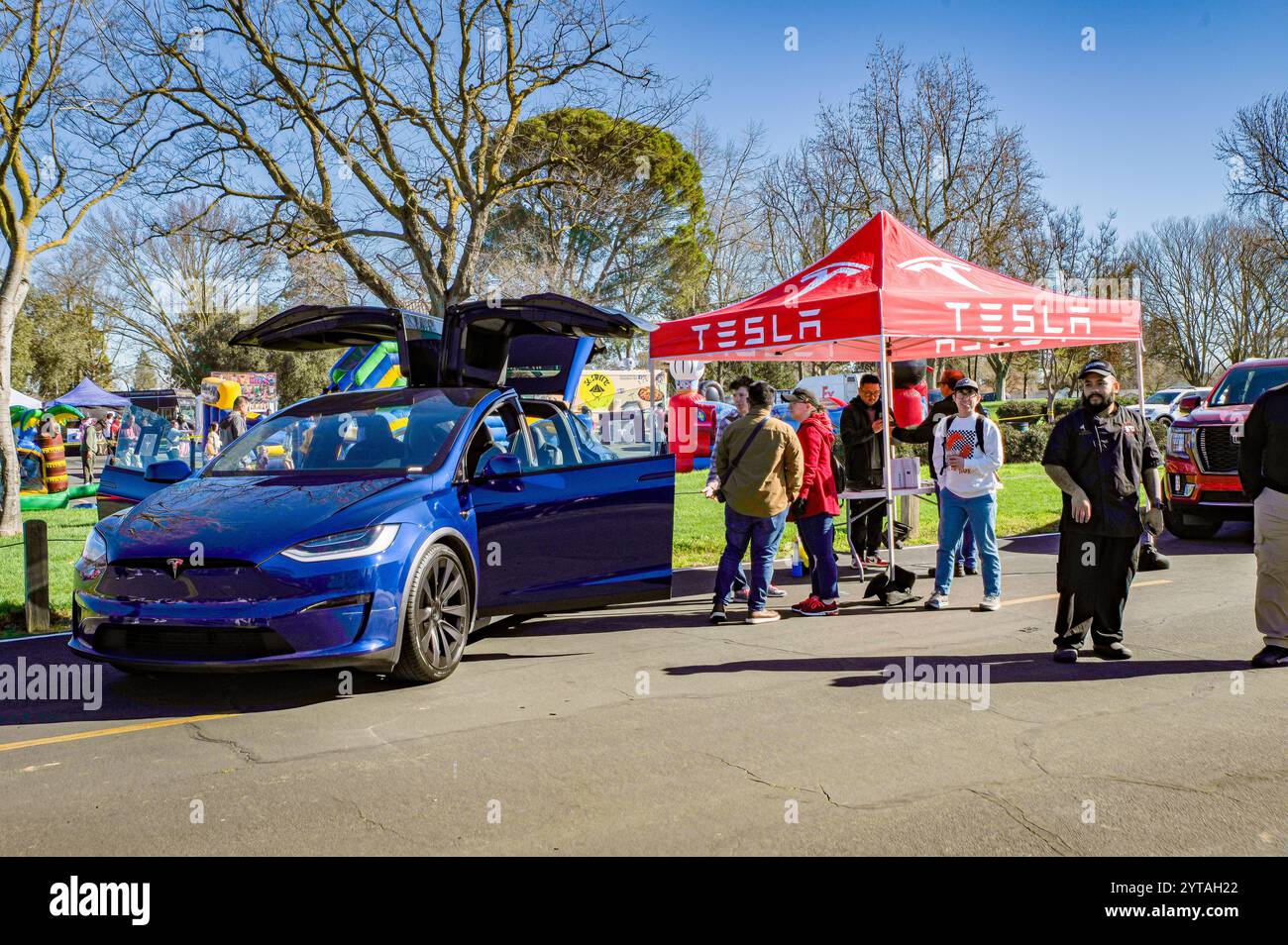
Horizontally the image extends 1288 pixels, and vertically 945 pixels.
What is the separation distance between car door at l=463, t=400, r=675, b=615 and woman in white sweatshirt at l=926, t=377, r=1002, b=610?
99.9 inches

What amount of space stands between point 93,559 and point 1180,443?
1171cm

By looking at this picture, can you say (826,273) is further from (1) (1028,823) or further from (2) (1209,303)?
(2) (1209,303)

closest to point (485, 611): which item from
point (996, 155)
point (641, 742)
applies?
point (641, 742)

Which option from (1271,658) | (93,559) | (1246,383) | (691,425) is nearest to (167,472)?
(93,559)

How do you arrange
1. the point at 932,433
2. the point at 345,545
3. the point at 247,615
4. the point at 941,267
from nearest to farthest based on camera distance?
the point at 247,615 < the point at 345,545 < the point at 932,433 < the point at 941,267

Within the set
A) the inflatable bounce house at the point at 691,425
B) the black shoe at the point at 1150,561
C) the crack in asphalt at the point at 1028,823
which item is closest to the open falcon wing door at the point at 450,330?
the crack in asphalt at the point at 1028,823

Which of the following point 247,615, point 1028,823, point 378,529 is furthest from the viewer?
point 378,529

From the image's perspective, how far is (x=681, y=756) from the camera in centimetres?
450

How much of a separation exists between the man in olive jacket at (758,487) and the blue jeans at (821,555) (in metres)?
0.37

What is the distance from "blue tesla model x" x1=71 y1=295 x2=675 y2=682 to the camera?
5.00 meters

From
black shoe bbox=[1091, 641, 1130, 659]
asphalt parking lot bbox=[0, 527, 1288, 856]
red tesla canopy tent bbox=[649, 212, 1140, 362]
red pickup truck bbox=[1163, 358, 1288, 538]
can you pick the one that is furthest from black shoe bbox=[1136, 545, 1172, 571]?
black shoe bbox=[1091, 641, 1130, 659]

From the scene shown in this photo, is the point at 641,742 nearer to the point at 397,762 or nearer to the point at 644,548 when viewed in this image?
the point at 397,762
